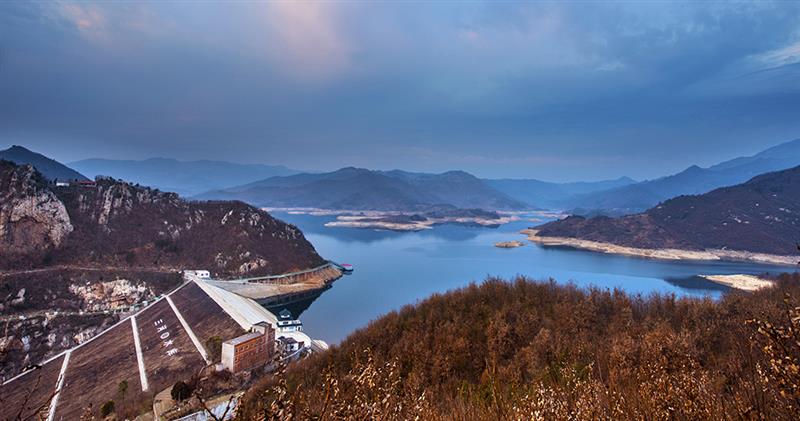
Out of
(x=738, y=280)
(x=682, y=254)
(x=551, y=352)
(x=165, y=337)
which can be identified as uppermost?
(x=551, y=352)

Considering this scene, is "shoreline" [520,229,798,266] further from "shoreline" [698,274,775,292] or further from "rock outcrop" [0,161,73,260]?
"rock outcrop" [0,161,73,260]

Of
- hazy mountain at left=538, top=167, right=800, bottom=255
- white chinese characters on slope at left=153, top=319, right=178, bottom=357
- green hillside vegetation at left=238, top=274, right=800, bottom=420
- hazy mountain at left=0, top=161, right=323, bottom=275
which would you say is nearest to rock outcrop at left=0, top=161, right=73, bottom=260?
hazy mountain at left=0, top=161, right=323, bottom=275

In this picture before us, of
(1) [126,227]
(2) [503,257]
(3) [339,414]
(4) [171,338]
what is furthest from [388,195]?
(3) [339,414]

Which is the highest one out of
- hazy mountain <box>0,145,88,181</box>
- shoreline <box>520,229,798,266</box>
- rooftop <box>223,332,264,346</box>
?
hazy mountain <box>0,145,88,181</box>

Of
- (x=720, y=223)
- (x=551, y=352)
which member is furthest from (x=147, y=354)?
(x=720, y=223)

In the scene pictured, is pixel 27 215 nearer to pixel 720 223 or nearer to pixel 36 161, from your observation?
pixel 720 223

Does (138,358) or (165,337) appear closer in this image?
(138,358)

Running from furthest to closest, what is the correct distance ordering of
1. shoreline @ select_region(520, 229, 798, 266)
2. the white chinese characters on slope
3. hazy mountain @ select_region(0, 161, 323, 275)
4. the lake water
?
shoreline @ select_region(520, 229, 798, 266) → hazy mountain @ select_region(0, 161, 323, 275) → the lake water → the white chinese characters on slope
